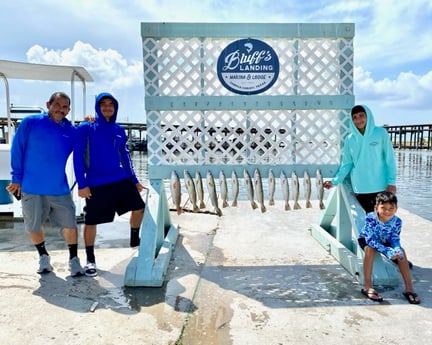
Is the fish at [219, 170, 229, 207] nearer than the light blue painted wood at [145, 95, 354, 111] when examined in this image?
Yes

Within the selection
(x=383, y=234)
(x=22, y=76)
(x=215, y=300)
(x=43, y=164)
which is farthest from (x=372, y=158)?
(x=22, y=76)

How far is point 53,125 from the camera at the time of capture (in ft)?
12.2

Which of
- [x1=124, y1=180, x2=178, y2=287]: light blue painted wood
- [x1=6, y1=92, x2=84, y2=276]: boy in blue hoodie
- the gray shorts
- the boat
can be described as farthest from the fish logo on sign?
the boat

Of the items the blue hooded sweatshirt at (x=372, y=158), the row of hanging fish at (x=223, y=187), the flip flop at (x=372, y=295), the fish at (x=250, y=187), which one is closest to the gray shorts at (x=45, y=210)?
the row of hanging fish at (x=223, y=187)

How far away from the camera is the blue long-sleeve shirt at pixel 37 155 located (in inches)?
143

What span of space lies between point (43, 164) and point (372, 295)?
130 inches

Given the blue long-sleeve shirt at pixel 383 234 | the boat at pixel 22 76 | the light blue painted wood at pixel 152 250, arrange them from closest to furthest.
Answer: the blue long-sleeve shirt at pixel 383 234 → the light blue painted wood at pixel 152 250 → the boat at pixel 22 76

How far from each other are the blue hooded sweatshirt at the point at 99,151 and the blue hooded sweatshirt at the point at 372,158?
2.53 m

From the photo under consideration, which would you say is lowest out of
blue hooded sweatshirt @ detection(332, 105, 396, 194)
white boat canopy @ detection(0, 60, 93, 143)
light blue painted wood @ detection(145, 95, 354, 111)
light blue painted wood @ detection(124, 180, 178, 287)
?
light blue painted wood @ detection(124, 180, 178, 287)

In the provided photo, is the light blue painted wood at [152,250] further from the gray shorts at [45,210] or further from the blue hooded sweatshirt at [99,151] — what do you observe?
the gray shorts at [45,210]

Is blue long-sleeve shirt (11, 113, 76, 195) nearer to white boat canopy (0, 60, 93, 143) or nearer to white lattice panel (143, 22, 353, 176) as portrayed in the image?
white lattice panel (143, 22, 353, 176)

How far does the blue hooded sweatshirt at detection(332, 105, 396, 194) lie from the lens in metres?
3.91

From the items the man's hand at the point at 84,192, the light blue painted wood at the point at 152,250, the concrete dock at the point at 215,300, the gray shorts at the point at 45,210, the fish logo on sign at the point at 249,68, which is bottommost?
the concrete dock at the point at 215,300

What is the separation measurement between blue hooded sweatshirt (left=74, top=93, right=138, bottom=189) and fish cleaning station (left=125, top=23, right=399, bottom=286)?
57 centimetres
